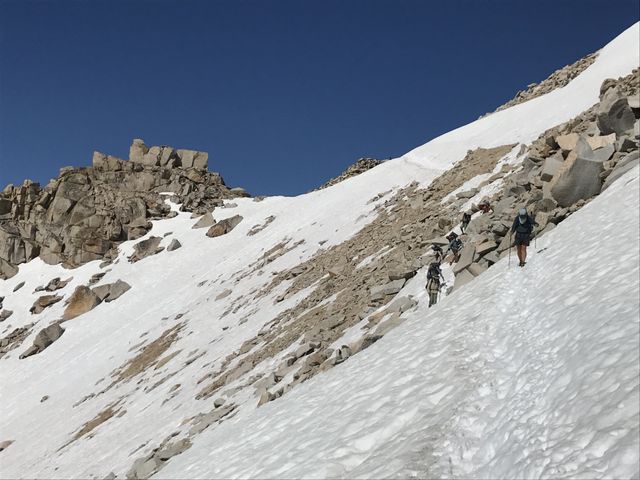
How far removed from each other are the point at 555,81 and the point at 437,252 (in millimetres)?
36570

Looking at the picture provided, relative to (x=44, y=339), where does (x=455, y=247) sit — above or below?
below

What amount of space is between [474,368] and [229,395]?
1243 centimetres

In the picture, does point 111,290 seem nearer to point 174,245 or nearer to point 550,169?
point 174,245

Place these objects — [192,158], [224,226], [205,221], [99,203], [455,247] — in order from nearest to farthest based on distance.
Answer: [455,247] → [224,226] → [205,221] → [99,203] → [192,158]

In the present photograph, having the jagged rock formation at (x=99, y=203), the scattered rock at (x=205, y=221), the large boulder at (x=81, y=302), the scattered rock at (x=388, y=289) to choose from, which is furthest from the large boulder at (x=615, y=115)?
the jagged rock formation at (x=99, y=203)

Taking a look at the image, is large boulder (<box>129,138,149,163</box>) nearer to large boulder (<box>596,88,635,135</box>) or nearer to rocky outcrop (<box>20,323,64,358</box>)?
rocky outcrop (<box>20,323,64,358</box>)

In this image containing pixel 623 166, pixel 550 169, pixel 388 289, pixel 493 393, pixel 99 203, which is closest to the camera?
pixel 493 393

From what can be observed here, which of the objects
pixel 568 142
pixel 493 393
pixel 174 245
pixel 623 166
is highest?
pixel 174 245

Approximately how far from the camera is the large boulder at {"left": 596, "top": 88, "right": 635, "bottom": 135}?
18453 millimetres

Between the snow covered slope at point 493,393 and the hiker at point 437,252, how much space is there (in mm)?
5921

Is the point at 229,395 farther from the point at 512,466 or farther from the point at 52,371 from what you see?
the point at 52,371

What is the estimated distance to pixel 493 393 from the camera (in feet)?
25.3

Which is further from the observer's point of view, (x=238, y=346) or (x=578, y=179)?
(x=238, y=346)

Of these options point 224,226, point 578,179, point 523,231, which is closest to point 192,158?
point 224,226
